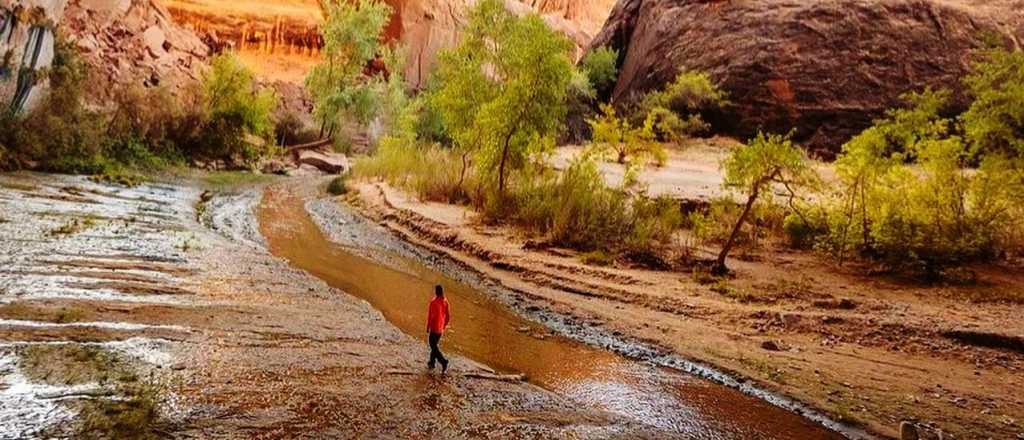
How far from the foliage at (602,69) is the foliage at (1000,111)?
72.5ft

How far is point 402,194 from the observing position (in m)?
18.8

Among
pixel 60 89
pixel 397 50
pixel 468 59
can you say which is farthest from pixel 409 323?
pixel 397 50

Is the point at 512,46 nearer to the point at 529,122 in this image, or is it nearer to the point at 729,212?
the point at 529,122

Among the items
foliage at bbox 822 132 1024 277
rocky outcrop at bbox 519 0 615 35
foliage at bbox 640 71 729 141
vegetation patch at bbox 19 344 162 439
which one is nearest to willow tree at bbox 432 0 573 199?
foliage at bbox 822 132 1024 277

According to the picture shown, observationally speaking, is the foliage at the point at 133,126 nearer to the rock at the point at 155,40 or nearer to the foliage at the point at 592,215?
the rock at the point at 155,40

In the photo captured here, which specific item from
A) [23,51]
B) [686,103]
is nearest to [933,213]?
[686,103]

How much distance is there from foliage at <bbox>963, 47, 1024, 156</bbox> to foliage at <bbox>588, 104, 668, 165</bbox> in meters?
7.55

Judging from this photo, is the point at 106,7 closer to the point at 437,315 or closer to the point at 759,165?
the point at 759,165

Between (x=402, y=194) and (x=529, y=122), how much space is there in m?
5.62

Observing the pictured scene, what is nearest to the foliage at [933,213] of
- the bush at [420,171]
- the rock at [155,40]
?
the bush at [420,171]

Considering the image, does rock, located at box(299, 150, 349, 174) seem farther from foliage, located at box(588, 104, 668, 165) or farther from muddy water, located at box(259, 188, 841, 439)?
muddy water, located at box(259, 188, 841, 439)

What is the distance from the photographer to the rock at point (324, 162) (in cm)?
3194

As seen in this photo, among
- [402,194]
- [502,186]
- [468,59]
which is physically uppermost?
[468,59]

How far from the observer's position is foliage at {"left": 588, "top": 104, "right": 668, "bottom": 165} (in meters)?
17.4
